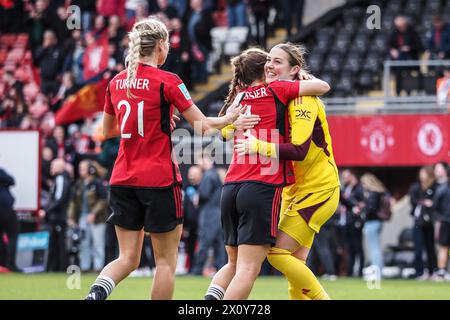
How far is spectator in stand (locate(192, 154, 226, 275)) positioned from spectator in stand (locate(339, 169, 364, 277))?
2.13 metres

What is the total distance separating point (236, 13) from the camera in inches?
1011

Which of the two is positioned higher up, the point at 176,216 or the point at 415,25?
the point at 415,25

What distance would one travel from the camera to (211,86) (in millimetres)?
25984

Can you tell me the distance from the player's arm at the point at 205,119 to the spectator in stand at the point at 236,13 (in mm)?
16769

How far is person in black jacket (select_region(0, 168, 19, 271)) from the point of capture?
19.6m

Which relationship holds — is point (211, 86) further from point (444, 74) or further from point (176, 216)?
point (176, 216)

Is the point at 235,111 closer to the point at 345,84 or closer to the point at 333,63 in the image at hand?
the point at 345,84

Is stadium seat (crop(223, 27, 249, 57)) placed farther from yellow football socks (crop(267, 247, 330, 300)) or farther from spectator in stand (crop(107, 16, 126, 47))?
yellow football socks (crop(267, 247, 330, 300))

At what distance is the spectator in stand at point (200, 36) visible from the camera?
2512 cm

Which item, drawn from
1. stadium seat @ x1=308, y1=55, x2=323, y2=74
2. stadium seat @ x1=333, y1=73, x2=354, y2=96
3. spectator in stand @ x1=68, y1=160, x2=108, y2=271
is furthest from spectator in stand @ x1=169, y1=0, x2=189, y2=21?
spectator in stand @ x1=68, y1=160, x2=108, y2=271

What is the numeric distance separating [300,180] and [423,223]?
10324mm

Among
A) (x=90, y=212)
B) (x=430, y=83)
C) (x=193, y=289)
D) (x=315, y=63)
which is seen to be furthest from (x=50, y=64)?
(x=193, y=289)
